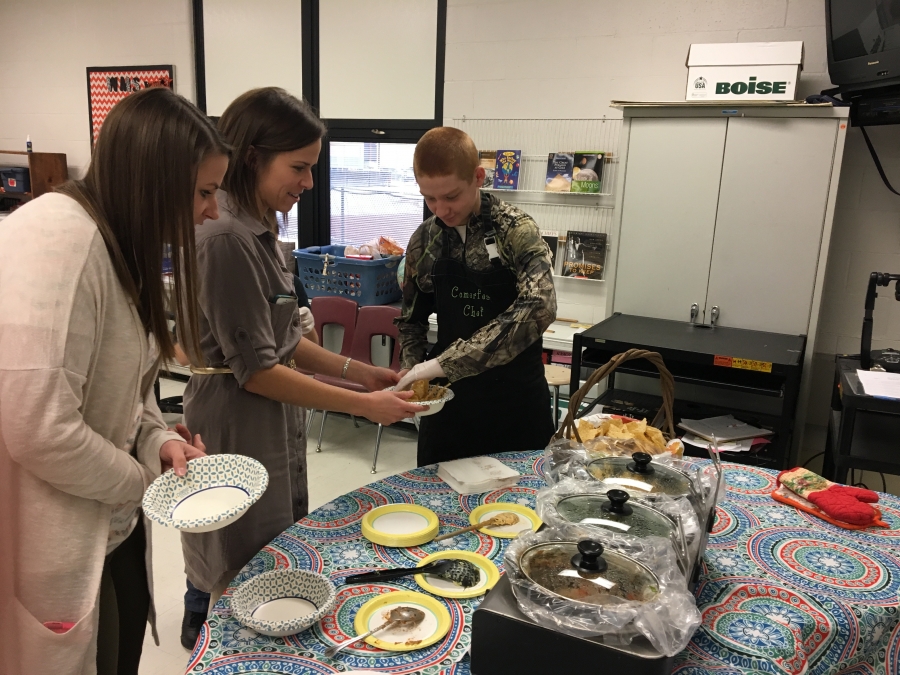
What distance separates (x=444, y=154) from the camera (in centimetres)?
182

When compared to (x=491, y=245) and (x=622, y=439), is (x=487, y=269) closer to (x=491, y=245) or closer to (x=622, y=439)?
(x=491, y=245)

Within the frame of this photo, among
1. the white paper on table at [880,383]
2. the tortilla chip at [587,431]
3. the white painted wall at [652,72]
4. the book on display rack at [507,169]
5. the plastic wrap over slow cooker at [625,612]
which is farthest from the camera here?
the book on display rack at [507,169]

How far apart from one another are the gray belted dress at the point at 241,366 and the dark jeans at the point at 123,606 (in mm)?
208

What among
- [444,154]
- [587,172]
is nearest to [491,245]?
[444,154]

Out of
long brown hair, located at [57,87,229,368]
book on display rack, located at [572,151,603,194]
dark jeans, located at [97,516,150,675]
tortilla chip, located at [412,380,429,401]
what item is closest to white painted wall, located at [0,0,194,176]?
book on display rack, located at [572,151,603,194]

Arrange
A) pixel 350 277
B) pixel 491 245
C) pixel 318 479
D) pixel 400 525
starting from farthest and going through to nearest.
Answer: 1. pixel 350 277
2. pixel 318 479
3. pixel 491 245
4. pixel 400 525

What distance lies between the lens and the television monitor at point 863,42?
247cm

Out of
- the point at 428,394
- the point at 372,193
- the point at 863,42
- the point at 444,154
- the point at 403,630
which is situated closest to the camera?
the point at 403,630

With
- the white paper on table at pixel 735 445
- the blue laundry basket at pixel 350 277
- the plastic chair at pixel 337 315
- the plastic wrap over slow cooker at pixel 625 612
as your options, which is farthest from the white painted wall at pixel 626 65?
the plastic wrap over slow cooker at pixel 625 612

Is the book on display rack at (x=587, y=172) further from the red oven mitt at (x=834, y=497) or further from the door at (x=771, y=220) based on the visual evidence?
the red oven mitt at (x=834, y=497)

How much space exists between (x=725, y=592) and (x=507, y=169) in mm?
3018

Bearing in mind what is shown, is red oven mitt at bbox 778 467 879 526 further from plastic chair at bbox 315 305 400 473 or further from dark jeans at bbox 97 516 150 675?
plastic chair at bbox 315 305 400 473

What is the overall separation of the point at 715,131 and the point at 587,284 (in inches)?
43.8

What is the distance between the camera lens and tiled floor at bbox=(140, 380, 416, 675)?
220 centimetres
